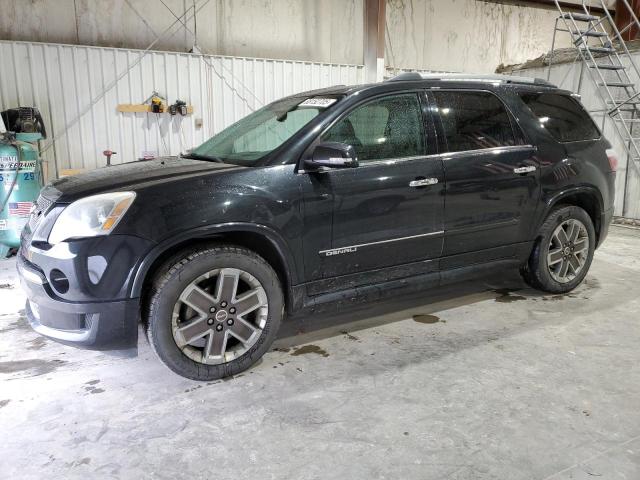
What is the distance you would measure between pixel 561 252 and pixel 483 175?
1.11m

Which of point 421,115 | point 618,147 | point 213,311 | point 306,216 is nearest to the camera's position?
point 213,311

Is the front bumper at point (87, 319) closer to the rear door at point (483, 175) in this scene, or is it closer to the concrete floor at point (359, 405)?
the concrete floor at point (359, 405)

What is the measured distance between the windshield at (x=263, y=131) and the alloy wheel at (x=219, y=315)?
0.68 metres

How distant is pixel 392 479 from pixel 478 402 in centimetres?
74

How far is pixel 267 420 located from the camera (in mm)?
Result: 2293

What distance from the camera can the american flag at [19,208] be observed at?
5219 mm

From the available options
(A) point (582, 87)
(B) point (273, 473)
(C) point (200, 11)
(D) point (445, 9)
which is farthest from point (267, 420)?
(D) point (445, 9)

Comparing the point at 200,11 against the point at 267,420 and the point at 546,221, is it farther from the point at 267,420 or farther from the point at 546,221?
the point at 267,420

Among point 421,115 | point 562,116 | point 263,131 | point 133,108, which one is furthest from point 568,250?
point 133,108

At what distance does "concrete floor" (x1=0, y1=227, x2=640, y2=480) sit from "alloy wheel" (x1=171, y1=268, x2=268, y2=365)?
0.18 m

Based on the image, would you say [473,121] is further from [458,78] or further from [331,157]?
[331,157]

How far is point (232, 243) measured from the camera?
2.65 meters

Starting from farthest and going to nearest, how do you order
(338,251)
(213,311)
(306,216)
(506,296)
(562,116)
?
1. (506,296)
2. (562,116)
3. (338,251)
4. (306,216)
5. (213,311)

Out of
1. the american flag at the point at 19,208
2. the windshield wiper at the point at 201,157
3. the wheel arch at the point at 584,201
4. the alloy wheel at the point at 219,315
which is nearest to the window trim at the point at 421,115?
the windshield wiper at the point at 201,157
